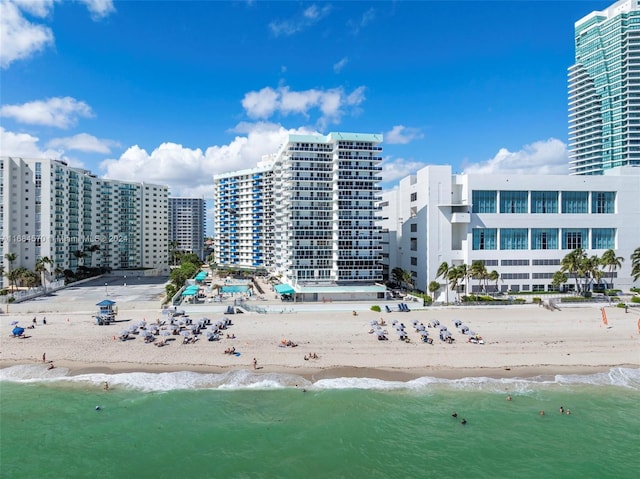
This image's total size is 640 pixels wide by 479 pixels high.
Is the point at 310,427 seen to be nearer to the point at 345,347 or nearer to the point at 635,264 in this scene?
the point at 345,347

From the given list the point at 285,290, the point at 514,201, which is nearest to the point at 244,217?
the point at 285,290

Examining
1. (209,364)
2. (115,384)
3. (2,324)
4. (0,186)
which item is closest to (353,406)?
(209,364)

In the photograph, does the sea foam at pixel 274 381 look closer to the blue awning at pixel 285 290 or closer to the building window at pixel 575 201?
the blue awning at pixel 285 290

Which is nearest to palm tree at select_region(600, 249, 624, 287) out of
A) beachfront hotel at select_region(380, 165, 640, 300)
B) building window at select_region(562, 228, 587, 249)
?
beachfront hotel at select_region(380, 165, 640, 300)

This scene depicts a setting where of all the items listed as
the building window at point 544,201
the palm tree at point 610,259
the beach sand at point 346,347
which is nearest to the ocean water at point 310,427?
the beach sand at point 346,347

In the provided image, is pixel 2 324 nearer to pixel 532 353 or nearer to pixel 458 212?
pixel 532 353

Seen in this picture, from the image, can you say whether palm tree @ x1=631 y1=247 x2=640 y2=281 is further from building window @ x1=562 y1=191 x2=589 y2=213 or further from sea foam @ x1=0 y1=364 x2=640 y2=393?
sea foam @ x1=0 y1=364 x2=640 y2=393

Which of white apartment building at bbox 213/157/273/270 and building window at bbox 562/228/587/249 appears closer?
building window at bbox 562/228/587/249
